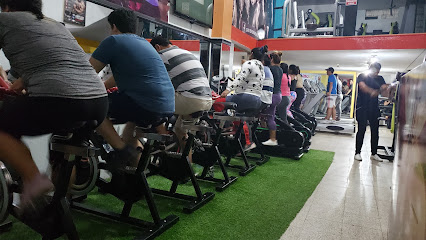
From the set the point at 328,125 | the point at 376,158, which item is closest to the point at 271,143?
the point at 376,158

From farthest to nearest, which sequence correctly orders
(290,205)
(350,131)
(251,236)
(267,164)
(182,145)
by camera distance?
(350,131), (267,164), (182,145), (290,205), (251,236)

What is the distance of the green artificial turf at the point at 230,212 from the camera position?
2.22 meters

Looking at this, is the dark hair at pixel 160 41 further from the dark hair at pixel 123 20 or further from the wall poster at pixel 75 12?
the wall poster at pixel 75 12

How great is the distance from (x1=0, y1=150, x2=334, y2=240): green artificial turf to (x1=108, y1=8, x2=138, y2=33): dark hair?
1.35m

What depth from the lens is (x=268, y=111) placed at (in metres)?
5.26

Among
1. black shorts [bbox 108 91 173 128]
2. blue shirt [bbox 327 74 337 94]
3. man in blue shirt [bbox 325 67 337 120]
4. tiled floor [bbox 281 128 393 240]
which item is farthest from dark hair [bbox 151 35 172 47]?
man in blue shirt [bbox 325 67 337 120]

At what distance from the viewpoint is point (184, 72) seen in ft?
9.62

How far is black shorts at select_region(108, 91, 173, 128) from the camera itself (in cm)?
224

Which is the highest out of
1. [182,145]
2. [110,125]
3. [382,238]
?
[110,125]

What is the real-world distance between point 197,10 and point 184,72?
9.78 feet

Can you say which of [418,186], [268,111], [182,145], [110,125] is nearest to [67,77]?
[110,125]

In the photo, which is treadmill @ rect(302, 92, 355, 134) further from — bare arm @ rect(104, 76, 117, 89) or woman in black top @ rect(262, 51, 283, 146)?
bare arm @ rect(104, 76, 117, 89)

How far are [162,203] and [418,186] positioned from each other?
2261 millimetres

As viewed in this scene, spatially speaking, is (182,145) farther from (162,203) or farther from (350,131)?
(350,131)
